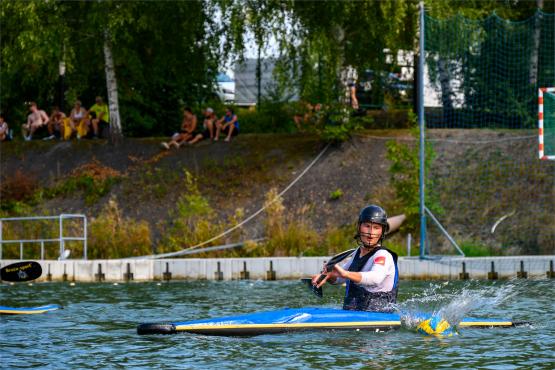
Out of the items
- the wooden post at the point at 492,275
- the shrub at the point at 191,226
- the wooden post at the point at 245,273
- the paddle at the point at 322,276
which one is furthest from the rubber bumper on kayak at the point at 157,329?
the shrub at the point at 191,226

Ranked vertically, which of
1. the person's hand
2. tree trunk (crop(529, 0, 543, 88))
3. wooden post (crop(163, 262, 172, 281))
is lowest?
wooden post (crop(163, 262, 172, 281))

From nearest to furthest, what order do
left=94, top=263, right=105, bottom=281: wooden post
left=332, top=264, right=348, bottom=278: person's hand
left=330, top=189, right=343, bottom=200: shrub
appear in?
left=332, top=264, right=348, bottom=278: person's hand → left=94, top=263, right=105, bottom=281: wooden post → left=330, top=189, right=343, bottom=200: shrub

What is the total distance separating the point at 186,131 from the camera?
31438 millimetres

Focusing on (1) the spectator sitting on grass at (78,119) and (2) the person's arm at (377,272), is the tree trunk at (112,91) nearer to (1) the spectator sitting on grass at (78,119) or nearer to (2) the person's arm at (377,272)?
(1) the spectator sitting on grass at (78,119)

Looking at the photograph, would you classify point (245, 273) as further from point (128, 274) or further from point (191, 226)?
point (191, 226)

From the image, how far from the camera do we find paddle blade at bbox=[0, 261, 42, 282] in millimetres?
17812

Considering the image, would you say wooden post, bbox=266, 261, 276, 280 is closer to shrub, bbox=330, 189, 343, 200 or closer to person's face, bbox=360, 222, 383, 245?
shrub, bbox=330, 189, 343, 200

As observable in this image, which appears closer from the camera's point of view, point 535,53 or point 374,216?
point 374,216

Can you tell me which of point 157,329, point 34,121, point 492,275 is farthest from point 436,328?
point 34,121

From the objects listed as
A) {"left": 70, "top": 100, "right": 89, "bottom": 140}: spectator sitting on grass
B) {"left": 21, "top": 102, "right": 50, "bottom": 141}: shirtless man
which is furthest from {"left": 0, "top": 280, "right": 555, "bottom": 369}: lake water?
{"left": 21, "top": 102, "right": 50, "bottom": 141}: shirtless man

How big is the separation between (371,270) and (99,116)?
20583mm

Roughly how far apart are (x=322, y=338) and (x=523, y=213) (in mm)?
12408

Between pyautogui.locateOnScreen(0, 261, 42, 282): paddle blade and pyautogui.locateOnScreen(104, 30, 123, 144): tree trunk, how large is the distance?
13446 millimetres

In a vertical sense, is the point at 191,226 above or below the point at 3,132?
below
